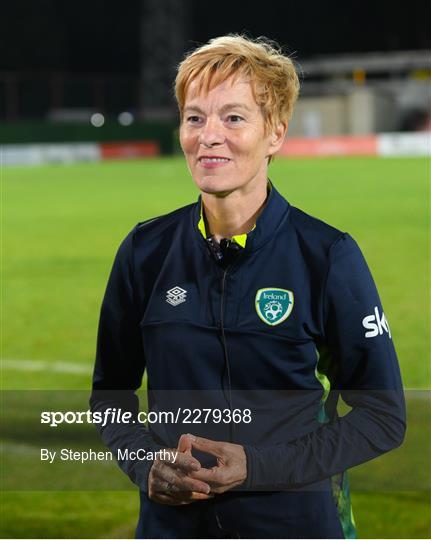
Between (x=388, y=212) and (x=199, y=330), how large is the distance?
53.8ft

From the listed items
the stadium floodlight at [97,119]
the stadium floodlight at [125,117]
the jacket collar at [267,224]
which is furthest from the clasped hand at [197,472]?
the stadium floodlight at [125,117]

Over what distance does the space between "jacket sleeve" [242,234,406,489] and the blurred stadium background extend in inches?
22.7

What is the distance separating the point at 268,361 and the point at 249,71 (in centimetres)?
63

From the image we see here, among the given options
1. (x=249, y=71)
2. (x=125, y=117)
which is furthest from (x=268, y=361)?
(x=125, y=117)

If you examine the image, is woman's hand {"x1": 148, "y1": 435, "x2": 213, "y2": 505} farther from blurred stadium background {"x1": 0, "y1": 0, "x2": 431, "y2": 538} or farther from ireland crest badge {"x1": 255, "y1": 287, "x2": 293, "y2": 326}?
blurred stadium background {"x1": 0, "y1": 0, "x2": 431, "y2": 538}

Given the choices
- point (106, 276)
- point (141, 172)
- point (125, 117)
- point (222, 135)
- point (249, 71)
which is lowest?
point (106, 276)

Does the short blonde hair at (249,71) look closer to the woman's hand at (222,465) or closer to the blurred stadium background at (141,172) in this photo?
the blurred stadium background at (141,172)

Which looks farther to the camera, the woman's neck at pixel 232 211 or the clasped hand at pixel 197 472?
the woman's neck at pixel 232 211

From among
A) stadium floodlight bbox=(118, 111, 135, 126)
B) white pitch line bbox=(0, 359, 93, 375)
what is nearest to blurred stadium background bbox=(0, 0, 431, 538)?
white pitch line bbox=(0, 359, 93, 375)

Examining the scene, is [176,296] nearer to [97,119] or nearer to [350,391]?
[350,391]

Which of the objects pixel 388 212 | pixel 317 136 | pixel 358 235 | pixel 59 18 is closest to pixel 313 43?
Answer: pixel 317 136

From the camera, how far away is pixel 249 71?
7.38ft

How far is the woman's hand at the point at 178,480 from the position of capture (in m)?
2.18

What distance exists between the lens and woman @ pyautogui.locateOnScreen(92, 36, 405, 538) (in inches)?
88.4
